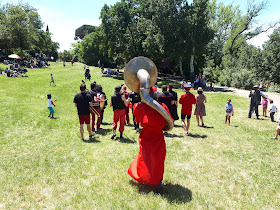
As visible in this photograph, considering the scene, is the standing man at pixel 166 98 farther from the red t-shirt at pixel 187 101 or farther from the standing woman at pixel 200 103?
the standing woman at pixel 200 103

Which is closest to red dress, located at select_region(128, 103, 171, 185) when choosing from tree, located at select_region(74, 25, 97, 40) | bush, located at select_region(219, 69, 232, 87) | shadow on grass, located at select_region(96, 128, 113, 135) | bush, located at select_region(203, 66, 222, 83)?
shadow on grass, located at select_region(96, 128, 113, 135)

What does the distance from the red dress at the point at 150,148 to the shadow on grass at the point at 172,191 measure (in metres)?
0.33

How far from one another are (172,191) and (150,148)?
113 cm

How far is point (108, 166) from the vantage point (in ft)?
18.6

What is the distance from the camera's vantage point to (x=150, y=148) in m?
4.39

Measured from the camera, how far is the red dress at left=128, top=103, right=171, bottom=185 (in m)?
4.33

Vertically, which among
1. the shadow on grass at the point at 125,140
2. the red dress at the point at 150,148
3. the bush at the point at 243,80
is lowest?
the shadow on grass at the point at 125,140

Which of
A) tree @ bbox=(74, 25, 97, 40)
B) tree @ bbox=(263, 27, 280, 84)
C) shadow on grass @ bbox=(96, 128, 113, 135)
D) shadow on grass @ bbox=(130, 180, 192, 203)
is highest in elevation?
tree @ bbox=(74, 25, 97, 40)

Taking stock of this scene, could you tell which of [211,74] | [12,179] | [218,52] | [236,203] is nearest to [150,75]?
[236,203]

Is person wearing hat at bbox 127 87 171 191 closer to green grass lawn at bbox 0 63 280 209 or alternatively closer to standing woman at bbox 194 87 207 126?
green grass lawn at bbox 0 63 280 209

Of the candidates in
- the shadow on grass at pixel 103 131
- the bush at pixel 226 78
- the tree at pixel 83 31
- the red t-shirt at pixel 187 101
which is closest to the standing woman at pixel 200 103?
the red t-shirt at pixel 187 101

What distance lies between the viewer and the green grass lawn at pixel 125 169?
4.19m

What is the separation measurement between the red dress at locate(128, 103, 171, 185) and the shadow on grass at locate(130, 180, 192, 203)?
328 millimetres

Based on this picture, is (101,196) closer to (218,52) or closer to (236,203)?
(236,203)
